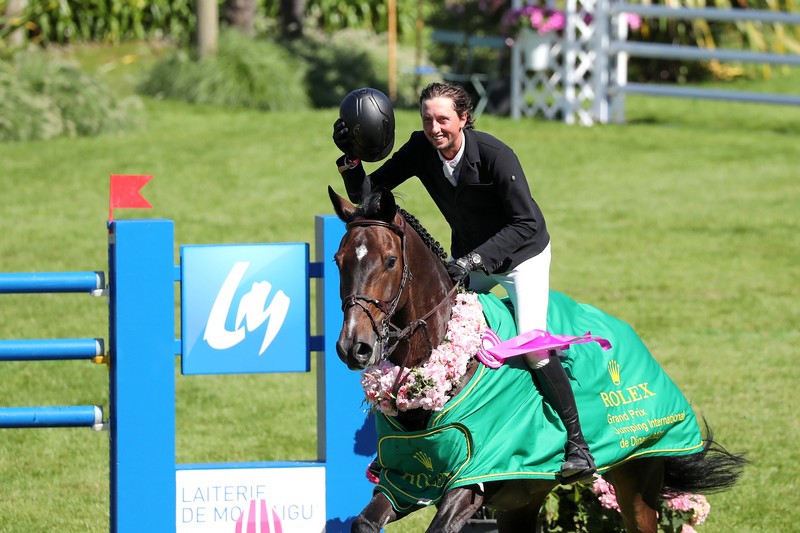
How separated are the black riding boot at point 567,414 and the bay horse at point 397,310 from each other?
12 cm

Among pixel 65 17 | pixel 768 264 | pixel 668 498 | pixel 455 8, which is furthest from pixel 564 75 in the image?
pixel 668 498

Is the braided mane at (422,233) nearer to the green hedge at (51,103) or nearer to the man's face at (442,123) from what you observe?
the man's face at (442,123)

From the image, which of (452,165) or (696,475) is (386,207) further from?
(696,475)

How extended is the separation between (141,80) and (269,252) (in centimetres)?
1636

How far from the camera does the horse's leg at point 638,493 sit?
247 inches

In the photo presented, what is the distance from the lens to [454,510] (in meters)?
5.20

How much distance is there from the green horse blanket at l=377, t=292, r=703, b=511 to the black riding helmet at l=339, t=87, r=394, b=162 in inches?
33.0

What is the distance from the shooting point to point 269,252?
6211mm

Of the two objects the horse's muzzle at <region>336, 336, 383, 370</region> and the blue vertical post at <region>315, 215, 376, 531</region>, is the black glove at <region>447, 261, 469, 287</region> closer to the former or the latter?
the horse's muzzle at <region>336, 336, 383, 370</region>

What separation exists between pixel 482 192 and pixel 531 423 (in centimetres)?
99

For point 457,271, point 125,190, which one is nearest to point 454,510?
point 457,271

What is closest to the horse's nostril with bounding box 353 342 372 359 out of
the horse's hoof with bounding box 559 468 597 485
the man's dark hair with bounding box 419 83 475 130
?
the man's dark hair with bounding box 419 83 475 130

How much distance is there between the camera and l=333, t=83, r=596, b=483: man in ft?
→ 17.5

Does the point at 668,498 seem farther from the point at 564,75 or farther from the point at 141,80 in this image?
the point at 141,80
